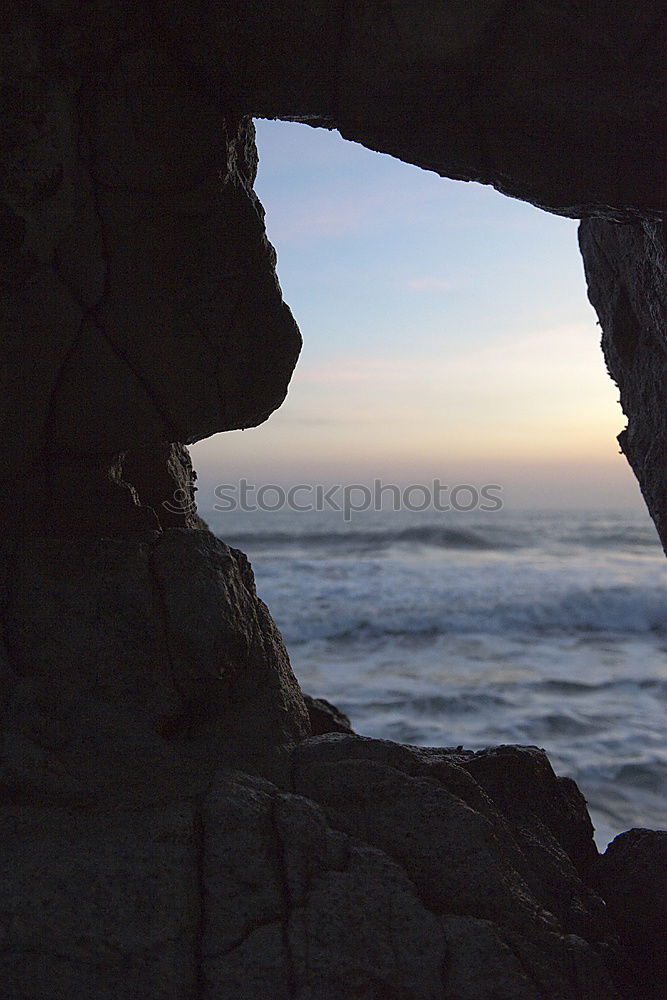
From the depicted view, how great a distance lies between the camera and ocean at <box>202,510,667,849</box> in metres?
7.70

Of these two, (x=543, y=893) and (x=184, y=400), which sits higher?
(x=184, y=400)

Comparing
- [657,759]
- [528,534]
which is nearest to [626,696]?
[657,759]

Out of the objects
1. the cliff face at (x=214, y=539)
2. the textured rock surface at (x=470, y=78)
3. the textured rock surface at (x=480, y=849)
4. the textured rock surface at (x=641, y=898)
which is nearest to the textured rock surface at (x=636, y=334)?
the cliff face at (x=214, y=539)

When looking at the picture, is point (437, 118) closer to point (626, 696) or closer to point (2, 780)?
point (2, 780)

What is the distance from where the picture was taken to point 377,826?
8.21 feet

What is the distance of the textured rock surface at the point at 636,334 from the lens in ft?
13.5

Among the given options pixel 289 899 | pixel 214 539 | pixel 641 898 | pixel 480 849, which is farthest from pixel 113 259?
pixel 641 898

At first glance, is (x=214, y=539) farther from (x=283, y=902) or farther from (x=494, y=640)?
(x=494, y=640)

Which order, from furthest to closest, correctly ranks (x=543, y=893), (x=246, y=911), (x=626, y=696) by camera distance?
(x=626, y=696) < (x=543, y=893) < (x=246, y=911)

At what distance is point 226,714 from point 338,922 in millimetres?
898

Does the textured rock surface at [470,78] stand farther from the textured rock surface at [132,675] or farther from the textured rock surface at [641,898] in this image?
the textured rock surface at [641,898]

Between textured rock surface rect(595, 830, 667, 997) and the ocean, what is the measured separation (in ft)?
8.72

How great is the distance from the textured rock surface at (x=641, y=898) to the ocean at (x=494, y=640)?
2.66 meters

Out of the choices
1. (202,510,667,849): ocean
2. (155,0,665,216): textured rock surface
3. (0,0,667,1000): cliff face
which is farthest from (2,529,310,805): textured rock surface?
(202,510,667,849): ocean
